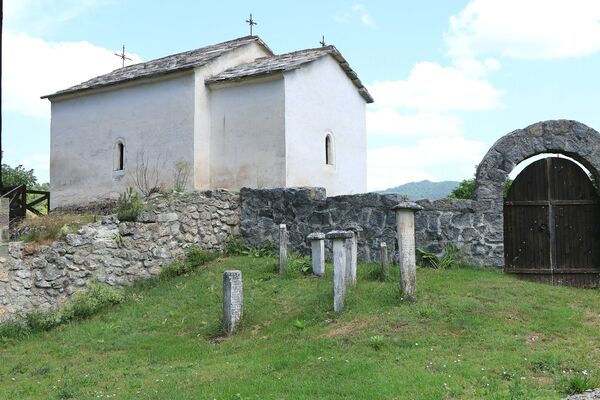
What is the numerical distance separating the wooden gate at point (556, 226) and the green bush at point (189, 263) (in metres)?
7.02

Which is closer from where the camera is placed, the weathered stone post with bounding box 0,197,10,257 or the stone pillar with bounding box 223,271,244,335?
the stone pillar with bounding box 223,271,244,335

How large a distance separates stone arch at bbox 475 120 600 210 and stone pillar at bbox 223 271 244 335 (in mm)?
6432

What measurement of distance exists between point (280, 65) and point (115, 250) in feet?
24.6

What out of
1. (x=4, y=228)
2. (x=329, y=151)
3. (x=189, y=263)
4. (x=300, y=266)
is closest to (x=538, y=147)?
(x=300, y=266)

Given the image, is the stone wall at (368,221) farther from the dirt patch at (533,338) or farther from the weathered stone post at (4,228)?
the weathered stone post at (4,228)

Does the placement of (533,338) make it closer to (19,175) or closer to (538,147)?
(538,147)

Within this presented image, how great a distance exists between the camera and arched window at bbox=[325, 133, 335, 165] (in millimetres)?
19688

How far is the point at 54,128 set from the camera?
2217 cm

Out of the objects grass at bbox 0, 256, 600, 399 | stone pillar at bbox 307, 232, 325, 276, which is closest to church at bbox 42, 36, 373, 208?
stone pillar at bbox 307, 232, 325, 276

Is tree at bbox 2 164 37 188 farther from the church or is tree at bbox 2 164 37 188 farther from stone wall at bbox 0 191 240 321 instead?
stone wall at bbox 0 191 240 321

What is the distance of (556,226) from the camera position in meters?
14.1

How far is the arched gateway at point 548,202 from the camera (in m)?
13.9

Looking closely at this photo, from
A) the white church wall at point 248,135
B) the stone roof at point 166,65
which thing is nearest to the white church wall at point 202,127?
the white church wall at point 248,135

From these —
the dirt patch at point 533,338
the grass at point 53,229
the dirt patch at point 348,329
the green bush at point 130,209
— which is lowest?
the dirt patch at point 533,338
